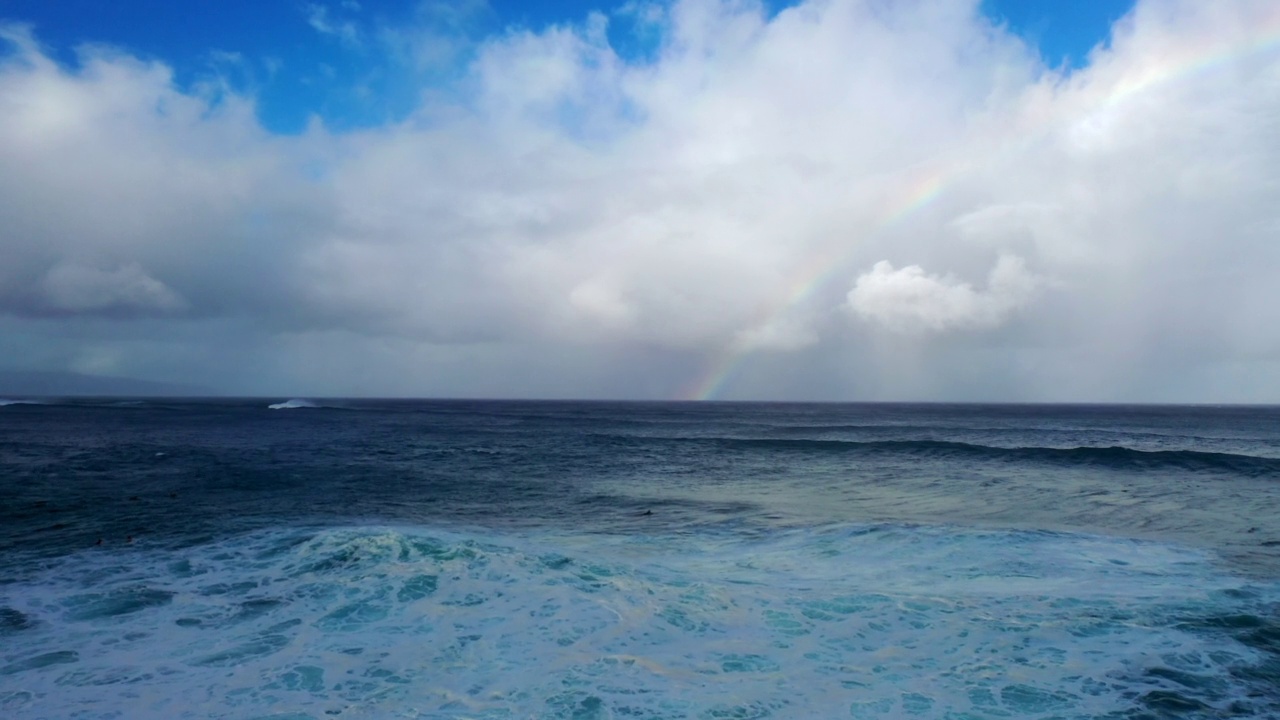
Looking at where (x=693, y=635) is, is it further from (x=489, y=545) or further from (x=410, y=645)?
(x=489, y=545)

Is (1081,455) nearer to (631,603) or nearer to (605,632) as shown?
(631,603)

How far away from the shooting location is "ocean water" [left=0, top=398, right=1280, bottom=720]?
9820 millimetres

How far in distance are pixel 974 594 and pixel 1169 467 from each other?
38199 mm

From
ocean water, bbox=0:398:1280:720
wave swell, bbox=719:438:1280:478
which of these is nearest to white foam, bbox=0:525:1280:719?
ocean water, bbox=0:398:1280:720

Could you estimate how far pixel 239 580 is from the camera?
15.7 m

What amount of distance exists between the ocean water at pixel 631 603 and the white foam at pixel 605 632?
0.21ft

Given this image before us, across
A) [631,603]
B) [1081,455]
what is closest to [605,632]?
[631,603]

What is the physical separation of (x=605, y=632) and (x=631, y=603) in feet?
5.39

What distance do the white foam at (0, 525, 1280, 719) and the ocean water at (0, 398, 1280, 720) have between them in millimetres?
63

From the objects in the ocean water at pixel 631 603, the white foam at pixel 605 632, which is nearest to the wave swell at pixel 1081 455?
the ocean water at pixel 631 603

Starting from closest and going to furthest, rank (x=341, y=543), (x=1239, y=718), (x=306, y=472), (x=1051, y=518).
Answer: (x=1239, y=718), (x=341, y=543), (x=1051, y=518), (x=306, y=472)

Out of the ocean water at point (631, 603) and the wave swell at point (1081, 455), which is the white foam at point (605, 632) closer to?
the ocean water at point (631, 603)

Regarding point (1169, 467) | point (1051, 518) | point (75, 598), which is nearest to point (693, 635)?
point (75, 598)

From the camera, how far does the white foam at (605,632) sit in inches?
383
